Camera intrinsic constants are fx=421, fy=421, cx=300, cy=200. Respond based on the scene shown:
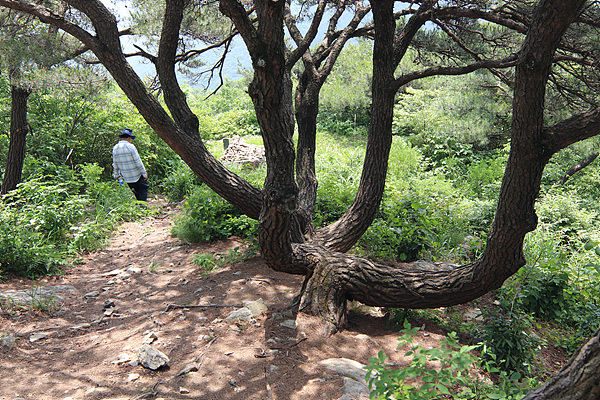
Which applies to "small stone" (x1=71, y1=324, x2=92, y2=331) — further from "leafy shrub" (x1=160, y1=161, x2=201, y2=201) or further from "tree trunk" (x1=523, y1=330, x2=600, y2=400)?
"leafy shrub" (x1=160, y1=161, x2=201, y2=201)

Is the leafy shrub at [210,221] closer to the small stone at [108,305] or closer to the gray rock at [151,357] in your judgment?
the small stone at [108,305]

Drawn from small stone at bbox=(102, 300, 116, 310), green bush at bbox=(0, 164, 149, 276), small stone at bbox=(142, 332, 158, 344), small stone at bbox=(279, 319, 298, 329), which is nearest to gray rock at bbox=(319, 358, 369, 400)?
small stone at bbox=(279, 319, 298, 329)

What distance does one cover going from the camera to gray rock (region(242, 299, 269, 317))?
3.96 m

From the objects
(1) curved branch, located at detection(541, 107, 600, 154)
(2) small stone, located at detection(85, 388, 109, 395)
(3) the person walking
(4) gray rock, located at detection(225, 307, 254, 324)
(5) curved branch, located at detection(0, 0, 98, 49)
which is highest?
(5) curved branch, located at detection(0, 0, 98, 49)

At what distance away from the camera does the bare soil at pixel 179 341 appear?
2.85 meters

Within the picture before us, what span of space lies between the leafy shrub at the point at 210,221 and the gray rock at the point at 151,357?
293cm

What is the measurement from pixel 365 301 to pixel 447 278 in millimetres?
778

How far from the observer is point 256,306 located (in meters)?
4.04

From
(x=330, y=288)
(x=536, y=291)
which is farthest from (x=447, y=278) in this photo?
(x=536, y=291)

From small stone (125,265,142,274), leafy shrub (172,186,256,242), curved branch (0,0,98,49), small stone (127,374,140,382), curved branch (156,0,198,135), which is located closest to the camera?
small stone (127,374,140,382)

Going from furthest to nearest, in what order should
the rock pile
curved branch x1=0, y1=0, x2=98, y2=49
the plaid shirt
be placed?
the rock pile
the plaid shirt
curved branch x1=0, y1=0, x2=98, y2=49

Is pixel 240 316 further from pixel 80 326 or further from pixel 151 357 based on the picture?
pixel 80 326

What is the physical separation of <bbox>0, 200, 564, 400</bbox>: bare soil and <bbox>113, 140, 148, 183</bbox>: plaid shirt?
3.02 m

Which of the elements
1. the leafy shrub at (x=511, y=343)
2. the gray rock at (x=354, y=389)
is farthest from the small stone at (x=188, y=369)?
the leafy shrub at (x=511, y=343)
